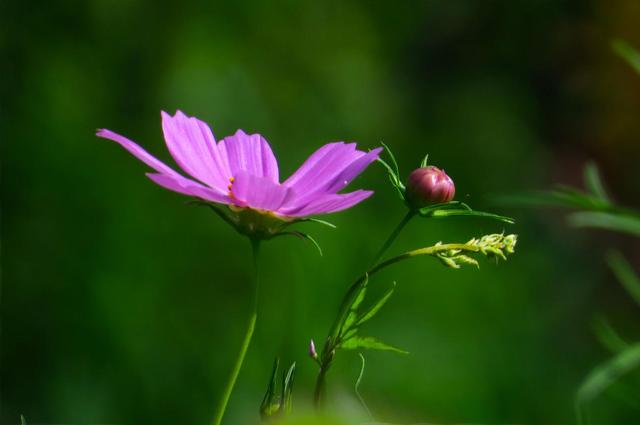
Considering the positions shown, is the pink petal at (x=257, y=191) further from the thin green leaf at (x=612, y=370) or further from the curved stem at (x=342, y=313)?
the thin green leaf at (x=612, y=370)

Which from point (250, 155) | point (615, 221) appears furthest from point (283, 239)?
point (250, 155)

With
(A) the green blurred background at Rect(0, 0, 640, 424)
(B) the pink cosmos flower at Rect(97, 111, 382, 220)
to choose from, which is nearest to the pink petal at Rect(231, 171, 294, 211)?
(B) the pink cosmos flower at Rect(97, 111, 382, 220)

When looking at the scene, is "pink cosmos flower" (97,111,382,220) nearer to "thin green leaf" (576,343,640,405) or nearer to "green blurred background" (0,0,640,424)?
"thin green leaf" (576,343,640,405)

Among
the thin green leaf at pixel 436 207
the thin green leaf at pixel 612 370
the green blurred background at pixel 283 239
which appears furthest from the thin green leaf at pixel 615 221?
the green blurred background at pixel 283 239

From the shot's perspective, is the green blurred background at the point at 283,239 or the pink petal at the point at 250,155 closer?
the pink petal at the point at 250,155

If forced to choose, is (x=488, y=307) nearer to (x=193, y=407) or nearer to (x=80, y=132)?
(x=193, y=407)
